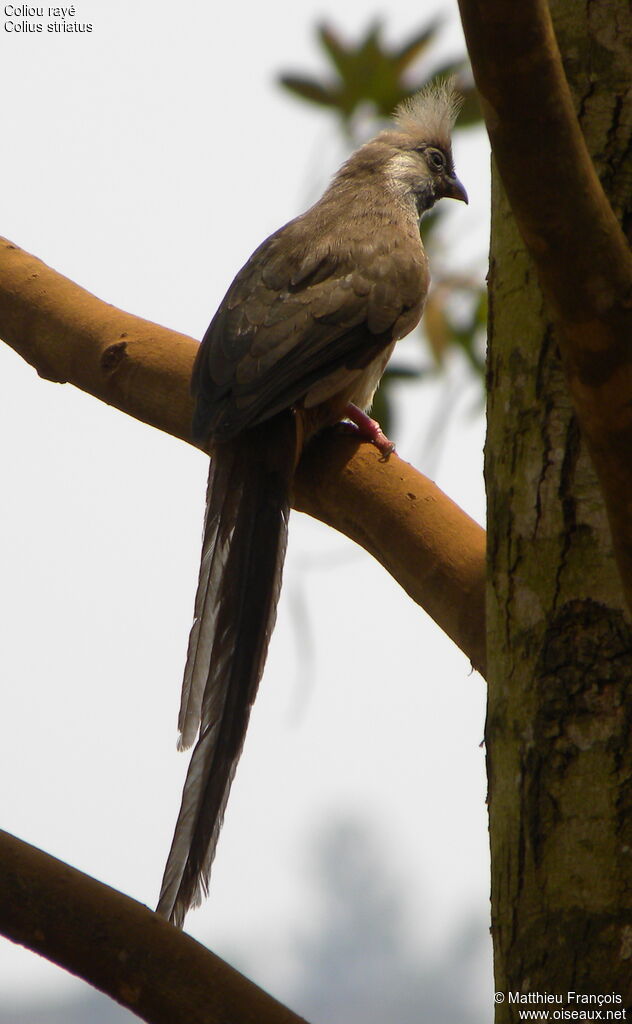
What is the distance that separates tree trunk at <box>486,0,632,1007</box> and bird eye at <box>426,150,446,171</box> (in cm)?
288

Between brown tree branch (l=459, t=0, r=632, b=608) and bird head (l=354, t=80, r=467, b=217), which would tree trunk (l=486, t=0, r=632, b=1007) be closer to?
brown tree branch (l=459, t=0, r=632, b=608)

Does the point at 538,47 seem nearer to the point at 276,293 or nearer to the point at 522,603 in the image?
the point at 522,603

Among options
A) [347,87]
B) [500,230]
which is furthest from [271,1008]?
[347,87]

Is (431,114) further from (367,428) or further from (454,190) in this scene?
(367,428)

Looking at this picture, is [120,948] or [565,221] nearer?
[565,221]

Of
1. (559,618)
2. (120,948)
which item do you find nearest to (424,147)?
(559,618)

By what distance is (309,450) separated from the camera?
10.5ft

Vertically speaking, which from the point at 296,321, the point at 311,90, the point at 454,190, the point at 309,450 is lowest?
the point at 309,450

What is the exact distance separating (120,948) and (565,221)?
1131 mm

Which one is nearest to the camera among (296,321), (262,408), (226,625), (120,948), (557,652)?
(120,948)

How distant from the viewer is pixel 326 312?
135 inches

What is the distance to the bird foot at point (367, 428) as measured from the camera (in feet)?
10.7

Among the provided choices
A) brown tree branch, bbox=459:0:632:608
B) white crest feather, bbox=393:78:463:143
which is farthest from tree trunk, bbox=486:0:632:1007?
white crest feather, bbox=393:78:463:143

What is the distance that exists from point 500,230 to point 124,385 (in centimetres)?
123
